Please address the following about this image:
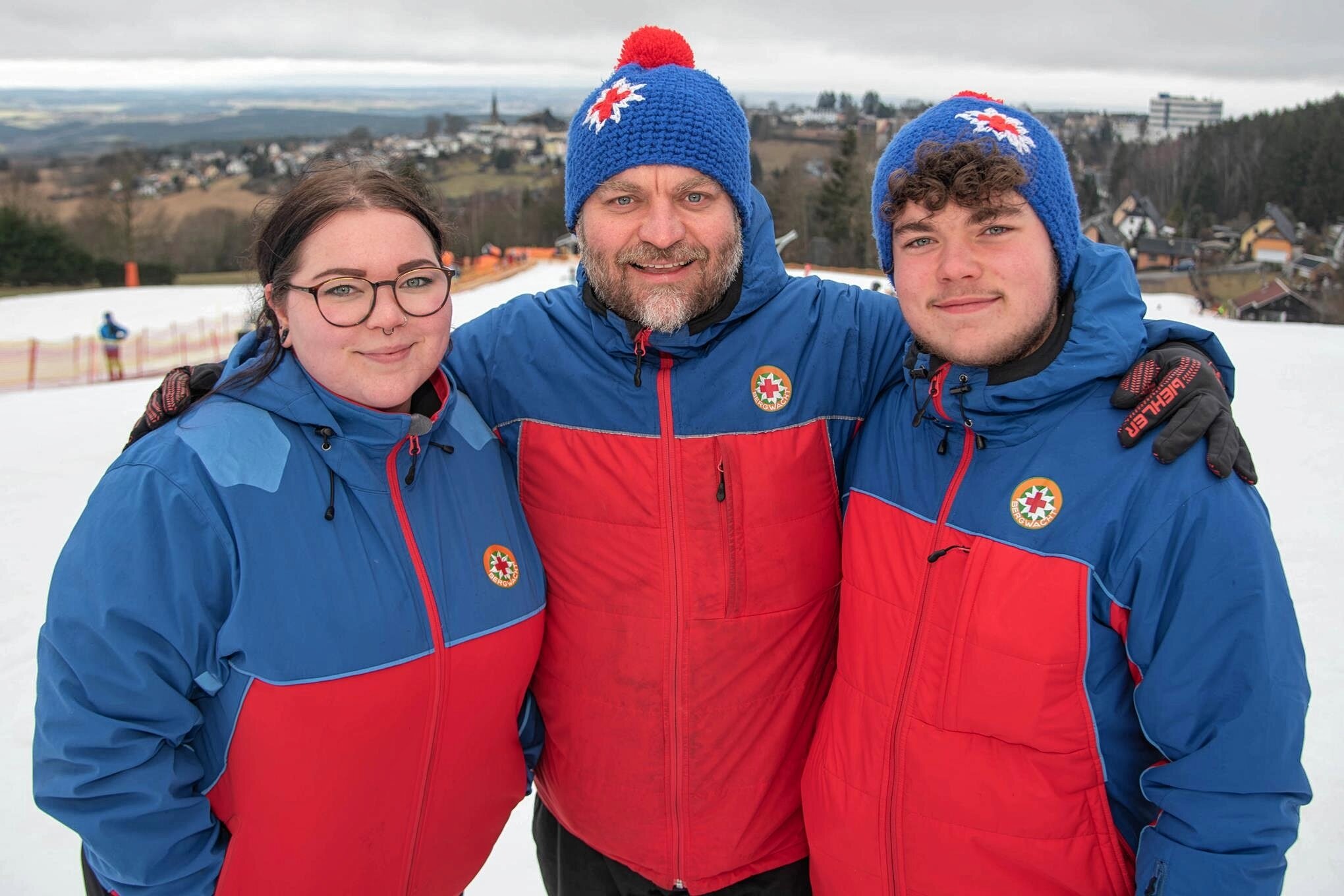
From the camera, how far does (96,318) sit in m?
27.1

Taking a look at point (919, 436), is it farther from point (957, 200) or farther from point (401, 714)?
point (401, 714)

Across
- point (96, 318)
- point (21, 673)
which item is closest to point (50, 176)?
point (96, 318)

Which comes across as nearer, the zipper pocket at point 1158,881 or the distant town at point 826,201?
the zipper pocket at point 1158,881

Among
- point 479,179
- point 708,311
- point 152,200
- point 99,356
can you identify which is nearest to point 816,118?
point 479,179

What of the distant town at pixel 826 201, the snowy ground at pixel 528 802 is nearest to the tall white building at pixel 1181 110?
the distant town at pixel 826 201

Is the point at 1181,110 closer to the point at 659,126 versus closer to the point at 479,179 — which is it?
the point at 479,179

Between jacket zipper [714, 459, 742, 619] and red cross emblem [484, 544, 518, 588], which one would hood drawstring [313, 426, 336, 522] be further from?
jacket zipper [714, 459, 742, 619]

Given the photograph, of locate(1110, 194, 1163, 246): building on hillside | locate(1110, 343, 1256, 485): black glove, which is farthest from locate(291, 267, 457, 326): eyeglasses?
locate(1110, 194, 1163, 246): building on hillside

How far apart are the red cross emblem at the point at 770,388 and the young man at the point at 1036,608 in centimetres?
31

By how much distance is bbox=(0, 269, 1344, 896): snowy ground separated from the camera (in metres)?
3.32

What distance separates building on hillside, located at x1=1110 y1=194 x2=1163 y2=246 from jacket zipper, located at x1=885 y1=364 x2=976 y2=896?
6431 cm

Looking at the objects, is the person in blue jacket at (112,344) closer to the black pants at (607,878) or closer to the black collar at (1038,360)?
the black pants at (607,878)

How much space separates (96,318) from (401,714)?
100ft

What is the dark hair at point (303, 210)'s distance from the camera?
1.84 metres
